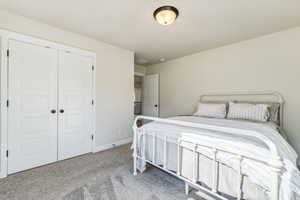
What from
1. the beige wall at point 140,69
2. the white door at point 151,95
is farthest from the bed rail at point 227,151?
the beige wall at point 140,69

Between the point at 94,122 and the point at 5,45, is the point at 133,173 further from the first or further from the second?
the point at 5,45

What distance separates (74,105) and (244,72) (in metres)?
3.41

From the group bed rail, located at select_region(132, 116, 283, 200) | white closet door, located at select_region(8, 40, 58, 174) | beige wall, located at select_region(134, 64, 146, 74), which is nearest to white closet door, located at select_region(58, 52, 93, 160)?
white closet door, located at select_region(8, 40, 58, 174)

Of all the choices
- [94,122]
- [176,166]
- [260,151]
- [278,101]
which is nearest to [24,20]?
[94,122]

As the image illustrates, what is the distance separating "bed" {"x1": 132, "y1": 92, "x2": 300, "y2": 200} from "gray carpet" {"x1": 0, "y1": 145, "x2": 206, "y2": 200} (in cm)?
21

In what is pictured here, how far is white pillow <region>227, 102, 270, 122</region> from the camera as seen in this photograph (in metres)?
2.38

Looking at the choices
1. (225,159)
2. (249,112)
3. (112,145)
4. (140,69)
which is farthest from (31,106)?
(249,112)

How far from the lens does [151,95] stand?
4926mm

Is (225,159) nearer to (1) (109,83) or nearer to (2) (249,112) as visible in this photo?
(2) (249,112)

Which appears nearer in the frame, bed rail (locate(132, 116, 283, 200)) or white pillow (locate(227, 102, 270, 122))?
bed rail (locate(132, 116, 283, 200))

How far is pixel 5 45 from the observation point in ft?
6.62

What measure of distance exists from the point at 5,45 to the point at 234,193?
3234 mm

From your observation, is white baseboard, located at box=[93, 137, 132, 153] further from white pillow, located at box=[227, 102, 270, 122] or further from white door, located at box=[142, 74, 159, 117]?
white pillow, located at box=[227, 102, 270, 122]

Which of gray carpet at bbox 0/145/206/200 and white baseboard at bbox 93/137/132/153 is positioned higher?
white baseboard at bbox 93/137/132/153
